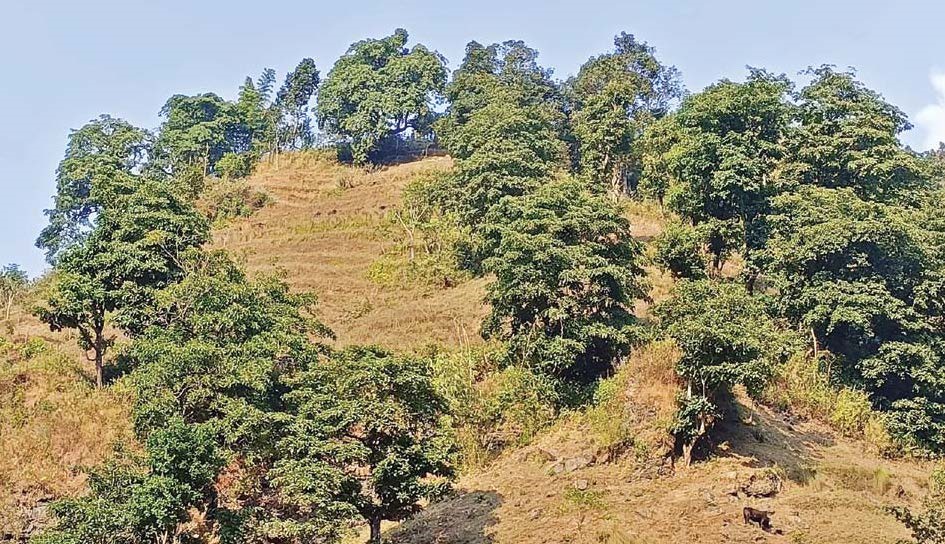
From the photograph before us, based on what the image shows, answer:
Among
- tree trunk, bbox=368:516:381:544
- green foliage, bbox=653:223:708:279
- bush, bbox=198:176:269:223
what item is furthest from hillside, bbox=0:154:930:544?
bush, bbox=198:176:269:223

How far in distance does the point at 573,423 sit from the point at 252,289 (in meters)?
10.4

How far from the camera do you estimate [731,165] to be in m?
30.3

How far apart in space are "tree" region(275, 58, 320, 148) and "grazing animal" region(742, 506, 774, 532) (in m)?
63.1

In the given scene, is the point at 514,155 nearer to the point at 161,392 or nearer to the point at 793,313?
the point at 793,313

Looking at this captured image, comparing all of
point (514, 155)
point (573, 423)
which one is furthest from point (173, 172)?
point (573, 423)

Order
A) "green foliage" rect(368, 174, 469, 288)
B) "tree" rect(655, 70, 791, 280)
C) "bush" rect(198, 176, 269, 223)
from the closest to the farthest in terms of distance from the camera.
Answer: "tree" rect(655, 70, 791, 280) < "green foliage" rect(368, 174, 469, 288) < "bush" rect(198, 176, 269, 223)

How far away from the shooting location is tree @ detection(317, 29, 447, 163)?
6662 centimetres

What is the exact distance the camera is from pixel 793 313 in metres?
28.4

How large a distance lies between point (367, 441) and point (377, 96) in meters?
53.2

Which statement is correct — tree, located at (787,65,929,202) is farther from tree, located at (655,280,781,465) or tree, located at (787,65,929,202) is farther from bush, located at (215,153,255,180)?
bush, located at (215,153,255,180)

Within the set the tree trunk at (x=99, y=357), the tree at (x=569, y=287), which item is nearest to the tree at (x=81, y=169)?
the tree trunk at (x=99, y=357)

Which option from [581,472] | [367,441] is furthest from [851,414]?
[367,441]

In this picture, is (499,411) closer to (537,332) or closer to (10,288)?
(537,332)

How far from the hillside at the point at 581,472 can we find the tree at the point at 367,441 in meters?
2.83
